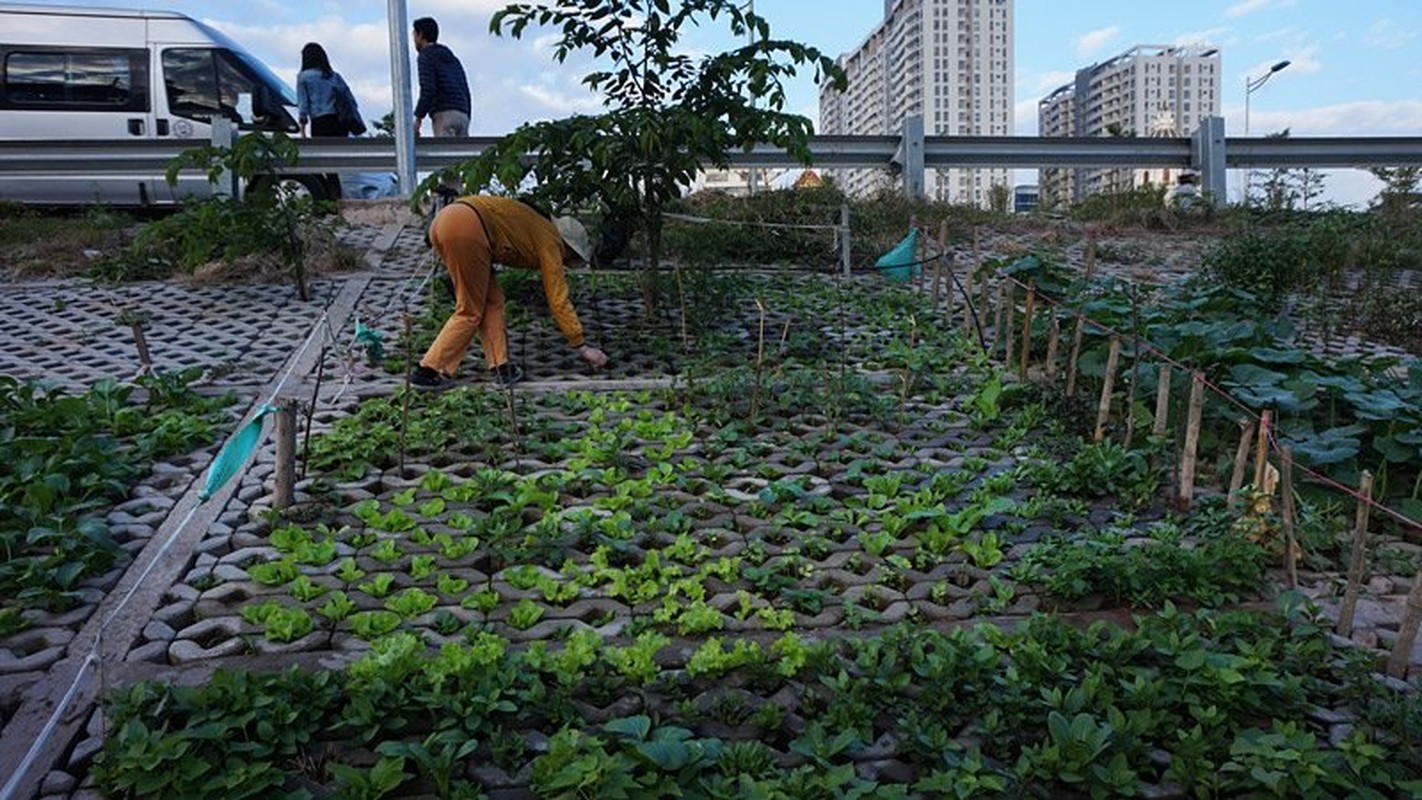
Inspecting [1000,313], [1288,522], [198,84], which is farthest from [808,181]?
[1288,522]

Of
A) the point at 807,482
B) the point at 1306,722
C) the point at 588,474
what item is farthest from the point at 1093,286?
the point at 1306,722

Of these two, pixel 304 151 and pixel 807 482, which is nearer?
Result: pixel 807 482

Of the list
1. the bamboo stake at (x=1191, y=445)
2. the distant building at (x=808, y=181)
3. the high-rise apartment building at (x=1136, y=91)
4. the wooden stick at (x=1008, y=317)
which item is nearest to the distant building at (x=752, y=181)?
the distant building at (x=808, y=181)

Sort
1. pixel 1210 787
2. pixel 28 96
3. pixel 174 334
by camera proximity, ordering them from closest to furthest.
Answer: pixel 1210 787 → pixel 174 334 → pixel 28 96

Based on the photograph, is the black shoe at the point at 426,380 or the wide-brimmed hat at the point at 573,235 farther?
the wide-brimmed hat at the point at 573,235

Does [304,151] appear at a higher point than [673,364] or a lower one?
higher

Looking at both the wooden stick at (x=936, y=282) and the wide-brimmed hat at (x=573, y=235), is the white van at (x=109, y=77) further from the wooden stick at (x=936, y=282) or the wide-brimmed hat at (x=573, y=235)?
the wooden stick at (x=936, y=282)

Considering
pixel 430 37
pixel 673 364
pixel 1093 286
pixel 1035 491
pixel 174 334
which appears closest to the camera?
pixel 1035 491

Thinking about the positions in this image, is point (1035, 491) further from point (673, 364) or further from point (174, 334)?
point (174, 334)

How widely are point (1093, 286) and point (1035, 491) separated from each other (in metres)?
3.63

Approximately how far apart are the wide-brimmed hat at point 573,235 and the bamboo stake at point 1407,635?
4772 mm

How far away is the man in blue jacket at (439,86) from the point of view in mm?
9477

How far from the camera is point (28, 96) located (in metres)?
12.2

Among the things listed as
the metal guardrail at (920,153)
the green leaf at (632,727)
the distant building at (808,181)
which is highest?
the metal guardrail at (920,153)
